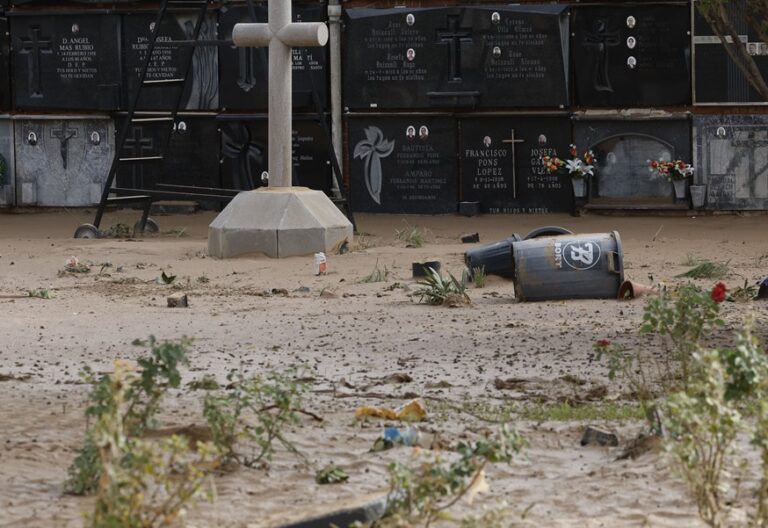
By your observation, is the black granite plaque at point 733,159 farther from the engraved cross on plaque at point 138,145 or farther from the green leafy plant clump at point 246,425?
the green leafy plant clump at point 246,425

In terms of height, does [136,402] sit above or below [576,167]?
below

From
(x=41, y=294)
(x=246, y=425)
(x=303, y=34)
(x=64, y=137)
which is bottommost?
(x=246, y=425)

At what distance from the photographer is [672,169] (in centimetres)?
1557

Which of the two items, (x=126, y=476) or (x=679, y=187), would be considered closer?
(x=126, y=476)

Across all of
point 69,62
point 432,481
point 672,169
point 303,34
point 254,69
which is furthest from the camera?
point 69,62

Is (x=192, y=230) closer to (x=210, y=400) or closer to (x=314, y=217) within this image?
(x=314, y=217)

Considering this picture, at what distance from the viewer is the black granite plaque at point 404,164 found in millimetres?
16469

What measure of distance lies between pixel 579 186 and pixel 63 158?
595cm

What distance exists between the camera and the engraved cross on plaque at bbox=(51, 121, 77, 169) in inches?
695

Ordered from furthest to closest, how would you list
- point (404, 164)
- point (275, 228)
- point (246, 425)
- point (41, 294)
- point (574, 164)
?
point (404, 164), point (574, 164), point (275, 228), point (41, 294), point (246, 425)

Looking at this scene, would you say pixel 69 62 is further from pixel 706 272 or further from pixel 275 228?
pixel 706 272

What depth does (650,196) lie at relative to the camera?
1592cm

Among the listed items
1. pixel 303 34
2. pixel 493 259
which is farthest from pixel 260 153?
pixel 493 259

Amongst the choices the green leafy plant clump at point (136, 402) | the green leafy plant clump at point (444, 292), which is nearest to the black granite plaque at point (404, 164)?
the green leafy plant clump at point (444, 292)
